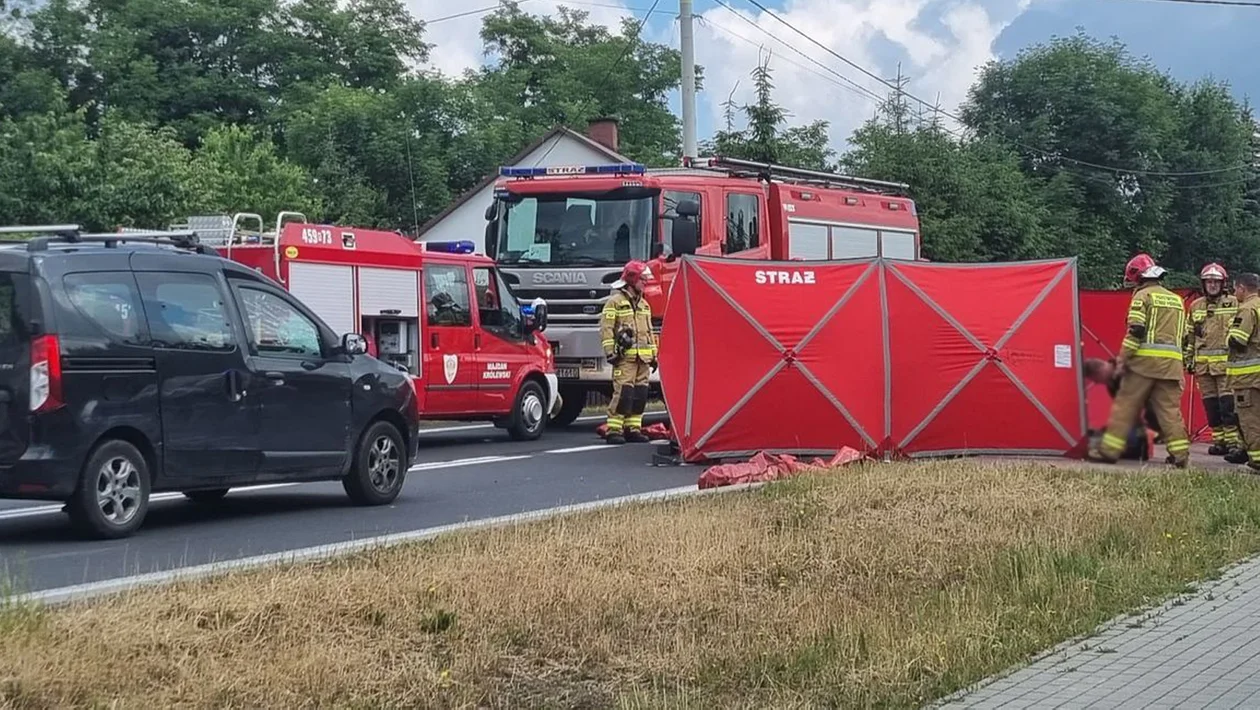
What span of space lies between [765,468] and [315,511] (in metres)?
4.35

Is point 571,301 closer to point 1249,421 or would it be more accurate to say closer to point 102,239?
point 1249,421

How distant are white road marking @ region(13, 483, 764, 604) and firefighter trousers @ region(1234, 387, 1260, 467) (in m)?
4.96

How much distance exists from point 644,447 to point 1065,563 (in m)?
9.02

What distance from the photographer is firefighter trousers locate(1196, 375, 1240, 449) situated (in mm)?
15242

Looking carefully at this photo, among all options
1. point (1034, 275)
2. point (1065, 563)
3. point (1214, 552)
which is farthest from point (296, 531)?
point (1034, 275)

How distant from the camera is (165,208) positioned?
28.3 m

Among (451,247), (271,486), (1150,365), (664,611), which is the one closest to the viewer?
(1150,365)

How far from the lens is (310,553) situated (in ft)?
30.7

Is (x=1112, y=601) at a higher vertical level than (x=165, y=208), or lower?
lower

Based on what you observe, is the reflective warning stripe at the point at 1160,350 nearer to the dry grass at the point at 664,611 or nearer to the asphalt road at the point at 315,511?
the dry grass at the point at 664,611

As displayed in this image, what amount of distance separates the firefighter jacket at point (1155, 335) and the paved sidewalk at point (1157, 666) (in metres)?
3.89

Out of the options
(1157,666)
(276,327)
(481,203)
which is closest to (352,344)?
(276,327)

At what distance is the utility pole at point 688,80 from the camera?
2562cm

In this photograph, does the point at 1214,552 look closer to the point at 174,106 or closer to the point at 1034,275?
the point at 1034,275
